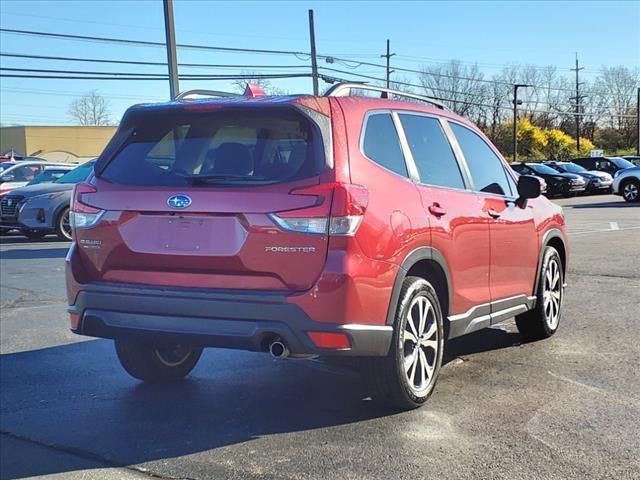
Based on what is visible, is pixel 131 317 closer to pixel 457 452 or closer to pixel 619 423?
pixel 457 452

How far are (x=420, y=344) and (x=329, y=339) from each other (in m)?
0.87

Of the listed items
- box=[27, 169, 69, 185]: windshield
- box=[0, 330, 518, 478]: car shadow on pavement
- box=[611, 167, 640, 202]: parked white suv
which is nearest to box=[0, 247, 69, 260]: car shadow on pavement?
box=[27, 169, 69, 185]: windshield

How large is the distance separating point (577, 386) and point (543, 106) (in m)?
81.4

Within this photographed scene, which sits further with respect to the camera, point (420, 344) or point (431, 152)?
point (431, 152)

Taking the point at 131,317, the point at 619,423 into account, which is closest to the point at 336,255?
the point at 131,317

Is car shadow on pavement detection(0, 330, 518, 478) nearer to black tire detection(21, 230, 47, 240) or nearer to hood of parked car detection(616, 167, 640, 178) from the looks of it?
black tire detection(21, 230, 47, 240)

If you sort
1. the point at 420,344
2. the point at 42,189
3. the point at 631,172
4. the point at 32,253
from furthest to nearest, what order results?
the point at 631,172 < the point at 42,189 < the point at 32,253 < the point at 420,344

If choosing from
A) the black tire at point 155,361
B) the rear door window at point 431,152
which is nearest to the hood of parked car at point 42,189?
the black tire at point 155,361

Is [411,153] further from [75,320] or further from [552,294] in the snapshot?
[552,294]

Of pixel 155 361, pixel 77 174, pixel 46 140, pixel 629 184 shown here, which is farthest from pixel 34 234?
pixel 46 140

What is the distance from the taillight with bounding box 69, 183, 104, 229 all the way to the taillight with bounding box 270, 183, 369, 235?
3.81 feet

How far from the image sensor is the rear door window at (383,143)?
4.16 metres

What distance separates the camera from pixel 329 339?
12.2 ft

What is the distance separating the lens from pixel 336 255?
369 centimetres
